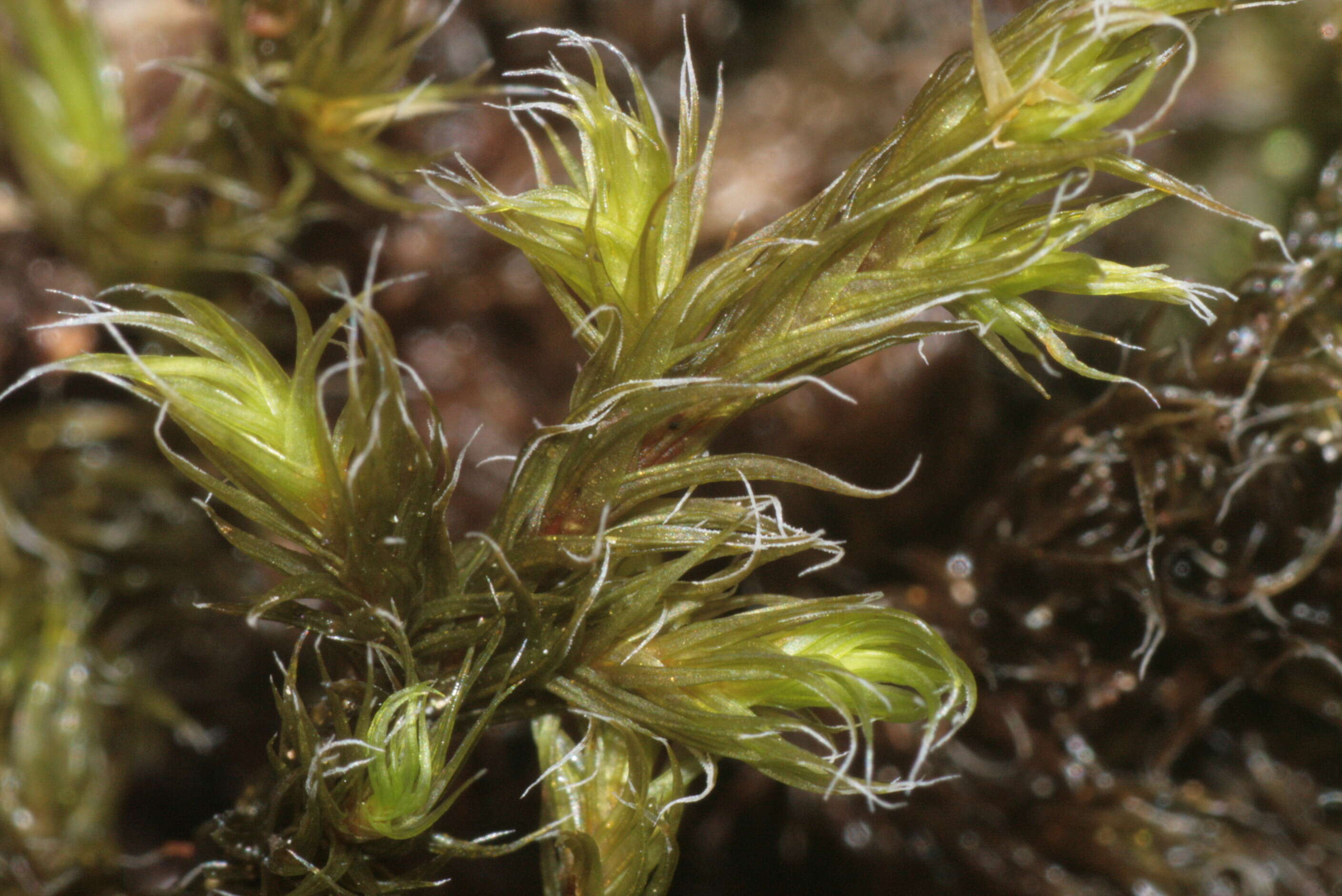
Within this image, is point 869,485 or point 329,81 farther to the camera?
point 869,485

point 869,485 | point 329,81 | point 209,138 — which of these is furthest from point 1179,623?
point 209,138

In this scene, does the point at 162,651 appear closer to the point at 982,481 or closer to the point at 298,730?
the point at 298,730

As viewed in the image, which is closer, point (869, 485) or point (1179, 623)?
point (1179, 623)

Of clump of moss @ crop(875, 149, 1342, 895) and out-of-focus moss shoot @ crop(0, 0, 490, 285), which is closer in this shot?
clump of moss @ crop(875, 149, 1342, 895)

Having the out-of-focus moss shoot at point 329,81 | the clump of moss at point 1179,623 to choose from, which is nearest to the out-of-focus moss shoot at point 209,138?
the out-of-focus moss shoot at point 329,81

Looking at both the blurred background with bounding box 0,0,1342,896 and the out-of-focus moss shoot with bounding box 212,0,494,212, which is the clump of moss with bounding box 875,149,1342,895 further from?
the out-of-focus moss shoot with bounding box 212,0,494,212

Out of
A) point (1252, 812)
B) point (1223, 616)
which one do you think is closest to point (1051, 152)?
point (1223, 616)

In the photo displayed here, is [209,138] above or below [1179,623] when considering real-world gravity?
above

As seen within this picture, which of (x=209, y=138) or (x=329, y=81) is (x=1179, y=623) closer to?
(x=329, y=81)

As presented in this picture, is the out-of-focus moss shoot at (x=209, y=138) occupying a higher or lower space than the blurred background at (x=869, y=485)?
higher

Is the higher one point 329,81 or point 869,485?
point 329,81

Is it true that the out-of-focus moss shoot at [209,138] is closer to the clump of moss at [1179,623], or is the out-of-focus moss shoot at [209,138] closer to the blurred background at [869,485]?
the blurred background at [869,485]

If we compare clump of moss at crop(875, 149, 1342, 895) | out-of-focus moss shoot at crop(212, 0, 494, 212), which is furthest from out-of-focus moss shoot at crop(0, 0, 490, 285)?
clump of moss at crop(875, 149, 1342, 895)
